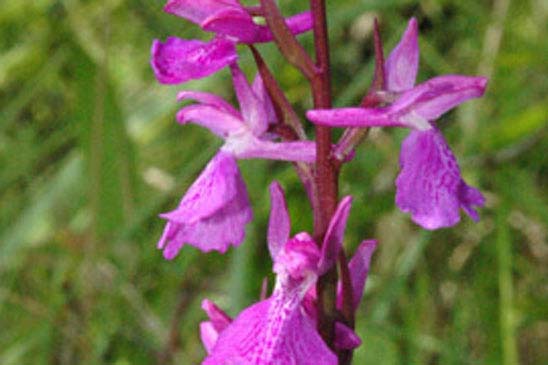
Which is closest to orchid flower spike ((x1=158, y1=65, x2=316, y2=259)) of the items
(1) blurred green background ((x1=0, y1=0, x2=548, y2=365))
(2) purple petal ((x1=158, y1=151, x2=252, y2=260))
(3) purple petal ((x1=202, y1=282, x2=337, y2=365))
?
(2) purple petal ((x1=158, y1=151, x2=252, y2=260))

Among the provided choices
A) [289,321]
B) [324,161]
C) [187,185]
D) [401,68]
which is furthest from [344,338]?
[187,185]

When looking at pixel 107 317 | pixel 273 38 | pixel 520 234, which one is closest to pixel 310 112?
pixel 273 38

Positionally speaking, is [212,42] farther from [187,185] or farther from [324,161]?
[187,185]

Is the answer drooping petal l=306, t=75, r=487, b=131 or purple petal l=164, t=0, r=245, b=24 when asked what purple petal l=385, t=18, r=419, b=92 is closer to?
drooping petal l=306, t=75, r=487, b=131

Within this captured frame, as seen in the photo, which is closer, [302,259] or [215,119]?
[302,259]

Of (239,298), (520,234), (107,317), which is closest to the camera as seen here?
(239,298)

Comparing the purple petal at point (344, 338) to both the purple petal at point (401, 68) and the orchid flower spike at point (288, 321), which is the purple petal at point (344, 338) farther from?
the purple petal at point (401, 68)

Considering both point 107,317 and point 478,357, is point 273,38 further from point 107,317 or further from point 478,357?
point 478,357
